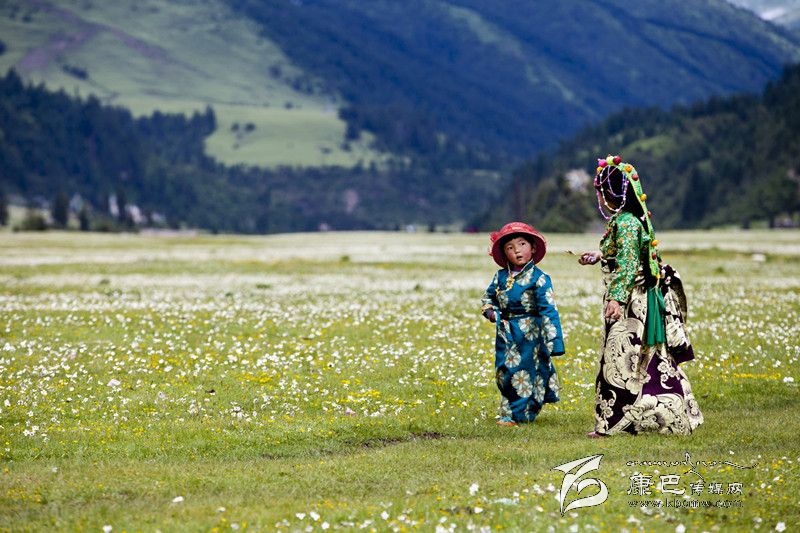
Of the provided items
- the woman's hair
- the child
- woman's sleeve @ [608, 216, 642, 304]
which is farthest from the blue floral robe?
the woman's hair

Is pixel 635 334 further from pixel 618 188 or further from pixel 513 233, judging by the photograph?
pixel 513 233

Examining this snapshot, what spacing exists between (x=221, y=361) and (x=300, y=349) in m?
2.24

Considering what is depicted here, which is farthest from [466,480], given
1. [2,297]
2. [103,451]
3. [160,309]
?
[2,297]

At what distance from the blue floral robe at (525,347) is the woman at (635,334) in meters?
1.32

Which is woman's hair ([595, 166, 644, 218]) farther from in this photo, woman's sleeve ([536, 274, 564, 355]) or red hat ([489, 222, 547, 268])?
woman's sleeve ([536, 274, 564, 355])

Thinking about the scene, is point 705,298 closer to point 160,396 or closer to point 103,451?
point 160,396

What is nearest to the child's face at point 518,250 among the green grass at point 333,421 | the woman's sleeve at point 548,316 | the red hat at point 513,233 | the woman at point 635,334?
the red hat at point 513,233

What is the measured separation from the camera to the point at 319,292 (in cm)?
3806

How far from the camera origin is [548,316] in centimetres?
1563

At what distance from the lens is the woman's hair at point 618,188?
14.5 meters

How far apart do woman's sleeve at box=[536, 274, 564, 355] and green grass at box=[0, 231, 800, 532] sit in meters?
1.36

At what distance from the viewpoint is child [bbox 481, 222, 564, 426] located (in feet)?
51.6
